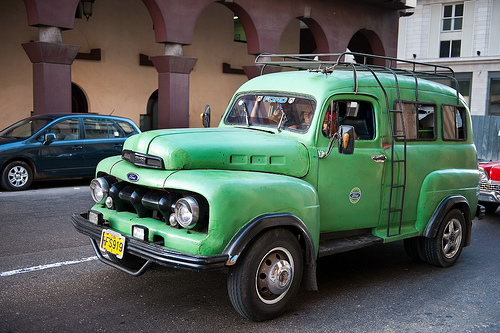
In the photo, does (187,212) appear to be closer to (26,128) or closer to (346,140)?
(346,140)

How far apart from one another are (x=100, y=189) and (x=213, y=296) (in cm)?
142

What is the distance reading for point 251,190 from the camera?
434 cm

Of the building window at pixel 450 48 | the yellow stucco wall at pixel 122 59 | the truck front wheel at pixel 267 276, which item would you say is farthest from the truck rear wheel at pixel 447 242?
the building window at pixel 450 48

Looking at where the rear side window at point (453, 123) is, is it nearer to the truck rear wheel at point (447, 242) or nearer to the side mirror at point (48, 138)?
the truck rear wheel at point (447, 242)

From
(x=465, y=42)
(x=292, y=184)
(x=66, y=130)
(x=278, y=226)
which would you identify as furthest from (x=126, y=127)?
(x=465, y=42)

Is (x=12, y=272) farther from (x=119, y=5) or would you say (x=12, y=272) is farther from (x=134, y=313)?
(x=119, y=5)

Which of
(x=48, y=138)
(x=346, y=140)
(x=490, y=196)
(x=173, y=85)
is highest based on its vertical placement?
(x=173, y=85)

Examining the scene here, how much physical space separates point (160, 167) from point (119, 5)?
14.8 meters

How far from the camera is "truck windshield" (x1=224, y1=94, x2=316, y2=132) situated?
536cm

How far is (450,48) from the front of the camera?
128ft

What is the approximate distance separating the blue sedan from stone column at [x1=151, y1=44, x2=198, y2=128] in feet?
9.52

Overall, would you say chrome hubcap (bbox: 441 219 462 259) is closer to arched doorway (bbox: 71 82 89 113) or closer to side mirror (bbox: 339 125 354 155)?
side mirror (bbox: 339 125 354 155)

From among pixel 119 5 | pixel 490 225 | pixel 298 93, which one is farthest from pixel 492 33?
pixel 298 93

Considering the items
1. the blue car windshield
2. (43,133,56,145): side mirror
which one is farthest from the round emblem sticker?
the blue car windshield
